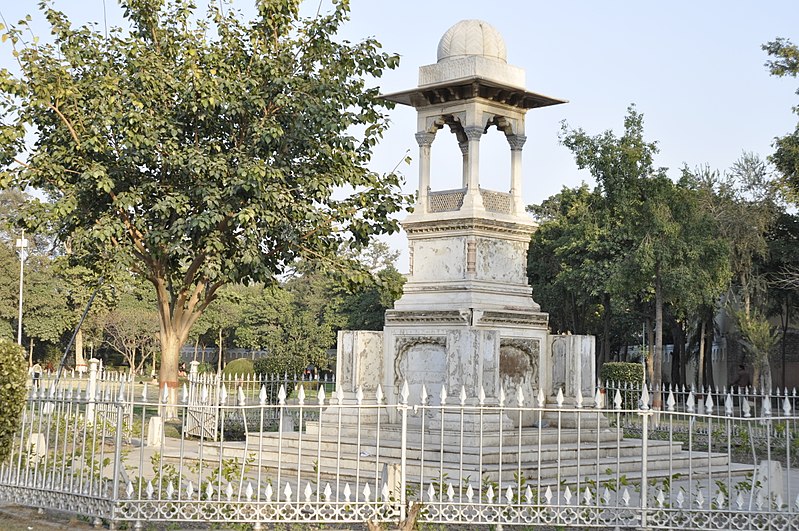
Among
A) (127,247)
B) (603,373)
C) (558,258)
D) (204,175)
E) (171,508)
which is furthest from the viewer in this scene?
(558,258)

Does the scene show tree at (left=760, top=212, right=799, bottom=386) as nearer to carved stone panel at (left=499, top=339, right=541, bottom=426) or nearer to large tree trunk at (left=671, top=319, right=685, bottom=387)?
large tree trunk at (left=671, top=319, right=685, bottom=387)

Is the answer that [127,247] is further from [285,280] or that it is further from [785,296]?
[285,280]

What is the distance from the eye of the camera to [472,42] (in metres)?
15.6

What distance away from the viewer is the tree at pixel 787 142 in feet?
105

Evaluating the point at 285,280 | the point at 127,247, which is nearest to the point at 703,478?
the point at 127,247

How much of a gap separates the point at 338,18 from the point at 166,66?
334 cm

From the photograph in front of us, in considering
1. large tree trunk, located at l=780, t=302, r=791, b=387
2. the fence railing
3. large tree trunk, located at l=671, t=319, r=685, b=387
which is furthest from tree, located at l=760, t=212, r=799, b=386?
the fence railing

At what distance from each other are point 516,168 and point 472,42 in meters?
2.14

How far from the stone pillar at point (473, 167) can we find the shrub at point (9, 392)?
727 centimetres

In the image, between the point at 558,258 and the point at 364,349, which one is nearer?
the point at 364,349

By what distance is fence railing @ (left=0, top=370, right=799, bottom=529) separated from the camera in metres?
9.37

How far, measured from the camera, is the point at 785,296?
134 ft

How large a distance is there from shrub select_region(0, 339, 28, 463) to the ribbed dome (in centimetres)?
849

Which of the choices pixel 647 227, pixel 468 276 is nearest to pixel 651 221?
pixel 647 227
